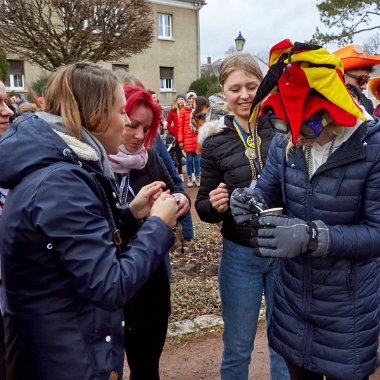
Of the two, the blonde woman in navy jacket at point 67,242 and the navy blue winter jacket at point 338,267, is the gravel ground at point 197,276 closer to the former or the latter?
the navy blue winter jacket at point 338,267

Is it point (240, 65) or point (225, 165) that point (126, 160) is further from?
point (240, 65)

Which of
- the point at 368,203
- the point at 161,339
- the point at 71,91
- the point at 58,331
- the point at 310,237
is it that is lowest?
the point at 161,339

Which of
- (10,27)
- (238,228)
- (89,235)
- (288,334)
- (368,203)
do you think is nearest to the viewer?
(89,235)

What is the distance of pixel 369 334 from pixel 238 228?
0.81 metres

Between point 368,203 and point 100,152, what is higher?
point 100,152

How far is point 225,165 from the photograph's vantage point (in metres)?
2.40

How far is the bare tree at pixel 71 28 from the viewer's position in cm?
1076

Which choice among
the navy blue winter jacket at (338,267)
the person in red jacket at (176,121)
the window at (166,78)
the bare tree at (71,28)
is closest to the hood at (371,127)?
the navy blue winter jacket at (338,267)

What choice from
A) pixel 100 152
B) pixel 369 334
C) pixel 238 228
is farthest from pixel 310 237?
pixel 100 152

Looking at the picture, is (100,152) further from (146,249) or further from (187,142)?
(187,142)

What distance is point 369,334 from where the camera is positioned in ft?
6.03

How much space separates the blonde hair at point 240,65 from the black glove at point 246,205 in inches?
29.2

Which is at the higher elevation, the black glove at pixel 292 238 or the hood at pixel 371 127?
the hood at pixel 371 127

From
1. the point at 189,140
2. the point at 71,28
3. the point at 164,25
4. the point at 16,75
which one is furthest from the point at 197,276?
the point at 164,25
